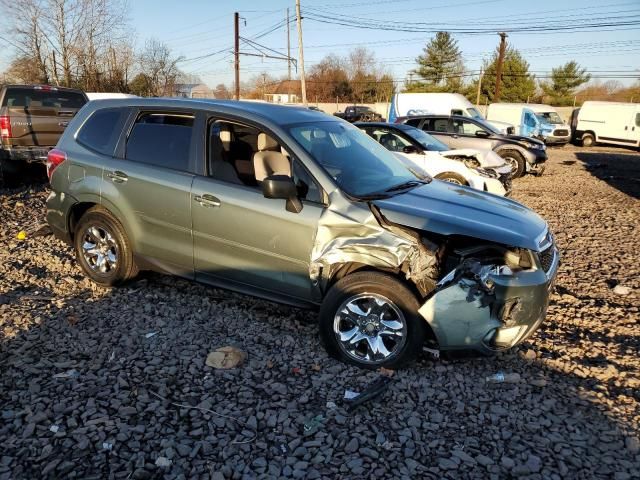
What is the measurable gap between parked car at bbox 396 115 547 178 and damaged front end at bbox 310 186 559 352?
1006 centimetres

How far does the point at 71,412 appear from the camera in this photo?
2.98 m

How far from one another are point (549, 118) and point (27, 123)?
24675mm

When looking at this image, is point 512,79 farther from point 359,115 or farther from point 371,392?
point 371,392

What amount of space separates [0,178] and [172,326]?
781cm

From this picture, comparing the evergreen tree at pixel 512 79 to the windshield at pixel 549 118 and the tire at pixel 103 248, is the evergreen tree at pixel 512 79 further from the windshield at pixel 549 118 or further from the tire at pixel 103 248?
the tire at pixel 103 248

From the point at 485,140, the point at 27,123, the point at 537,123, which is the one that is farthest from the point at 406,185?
the point at 537,123

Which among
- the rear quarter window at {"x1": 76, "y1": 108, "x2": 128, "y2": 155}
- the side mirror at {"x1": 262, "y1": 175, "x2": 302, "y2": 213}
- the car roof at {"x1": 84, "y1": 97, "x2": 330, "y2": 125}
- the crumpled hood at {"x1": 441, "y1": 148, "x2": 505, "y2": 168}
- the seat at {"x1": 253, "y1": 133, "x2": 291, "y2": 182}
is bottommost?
the crumpled hood at {"x1": 441, "y1": 148, "x2": 505, "y2": 168}

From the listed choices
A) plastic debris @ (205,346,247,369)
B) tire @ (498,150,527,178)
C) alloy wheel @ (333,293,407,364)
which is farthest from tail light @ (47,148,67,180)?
tire @ (498,150,527,178)

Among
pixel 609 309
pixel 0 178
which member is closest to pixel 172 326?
pixel 609 309

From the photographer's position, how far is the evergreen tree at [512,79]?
2019 inches

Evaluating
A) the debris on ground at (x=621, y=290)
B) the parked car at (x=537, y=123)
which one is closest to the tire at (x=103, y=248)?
the debris on ground at (x=621, y=290)

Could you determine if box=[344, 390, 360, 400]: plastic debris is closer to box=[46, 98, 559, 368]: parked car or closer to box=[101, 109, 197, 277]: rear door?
box=[46, 98, 559, 368]: parked car

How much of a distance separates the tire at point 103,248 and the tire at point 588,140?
1094 inches

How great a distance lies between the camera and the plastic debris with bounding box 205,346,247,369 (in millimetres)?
3570
